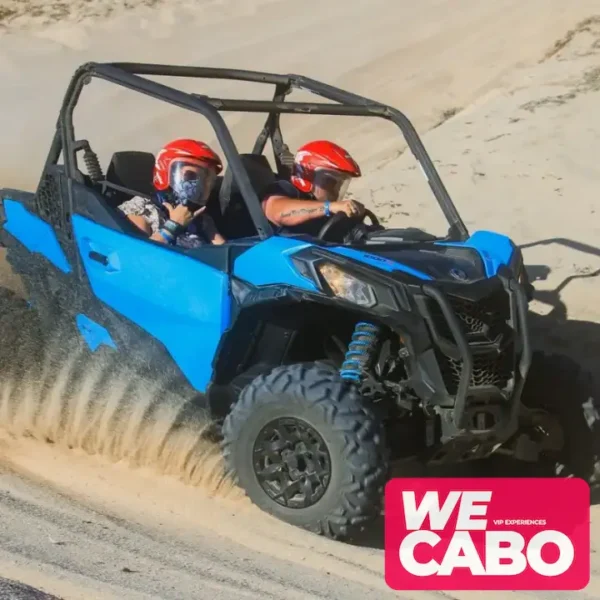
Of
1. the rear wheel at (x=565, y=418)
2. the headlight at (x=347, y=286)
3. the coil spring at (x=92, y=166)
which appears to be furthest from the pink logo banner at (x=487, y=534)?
the coil spring at (x=92, y=166)

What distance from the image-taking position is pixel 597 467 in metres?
4.91

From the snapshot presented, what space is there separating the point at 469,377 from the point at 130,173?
2.65 metres

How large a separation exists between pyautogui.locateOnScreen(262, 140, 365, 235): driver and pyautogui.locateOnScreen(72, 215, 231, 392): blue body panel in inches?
29.9

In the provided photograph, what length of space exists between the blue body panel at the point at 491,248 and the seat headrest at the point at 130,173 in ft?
6.05

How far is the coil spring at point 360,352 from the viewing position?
169 inches

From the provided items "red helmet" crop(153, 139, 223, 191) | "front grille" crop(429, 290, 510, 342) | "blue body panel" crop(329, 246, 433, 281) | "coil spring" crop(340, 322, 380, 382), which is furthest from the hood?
"red helmet" crop(153, 139, 223, 191)

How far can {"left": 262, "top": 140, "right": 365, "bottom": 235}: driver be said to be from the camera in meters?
5.23

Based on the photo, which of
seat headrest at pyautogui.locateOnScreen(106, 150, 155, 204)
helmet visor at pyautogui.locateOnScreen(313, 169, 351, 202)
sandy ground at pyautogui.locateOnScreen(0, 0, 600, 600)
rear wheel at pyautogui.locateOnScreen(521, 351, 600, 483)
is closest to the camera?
sandy ground at pyautogui.locateOnScreen(0, 0, 600, 600)

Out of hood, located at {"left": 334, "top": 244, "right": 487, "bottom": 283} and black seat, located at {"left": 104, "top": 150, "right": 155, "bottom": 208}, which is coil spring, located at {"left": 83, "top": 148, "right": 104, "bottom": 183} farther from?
hood, located at {"left": 334, "top": 244, "right": 487, "bottom": 283}

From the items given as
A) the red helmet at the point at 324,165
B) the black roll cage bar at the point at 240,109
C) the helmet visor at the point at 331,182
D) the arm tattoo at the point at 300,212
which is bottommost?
the arm tattoo at the point at 300,212

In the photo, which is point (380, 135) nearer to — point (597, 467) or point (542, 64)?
point (542, 64)

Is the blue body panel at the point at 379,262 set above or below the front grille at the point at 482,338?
above

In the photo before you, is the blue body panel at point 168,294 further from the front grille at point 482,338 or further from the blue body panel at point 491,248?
the blue body panel at point 491,248

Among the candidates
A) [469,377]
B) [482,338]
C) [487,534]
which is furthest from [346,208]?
[487,534]
